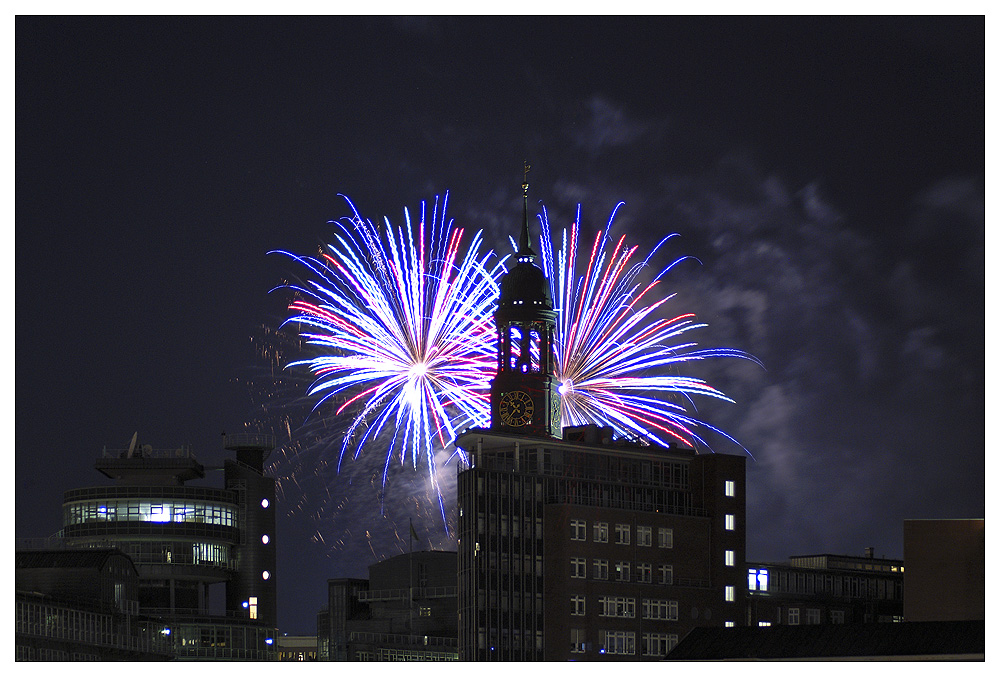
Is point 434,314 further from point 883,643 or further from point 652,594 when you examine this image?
point 883,643

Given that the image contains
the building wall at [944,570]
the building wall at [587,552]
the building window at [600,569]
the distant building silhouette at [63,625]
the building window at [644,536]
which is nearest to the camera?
the building wall at [944,570]

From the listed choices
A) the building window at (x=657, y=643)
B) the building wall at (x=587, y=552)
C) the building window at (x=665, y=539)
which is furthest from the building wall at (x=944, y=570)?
the building window at (x=665, y=539)

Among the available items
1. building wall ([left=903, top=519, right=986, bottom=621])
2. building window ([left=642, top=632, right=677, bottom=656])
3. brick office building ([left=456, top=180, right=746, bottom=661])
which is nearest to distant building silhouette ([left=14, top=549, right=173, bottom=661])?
brick office building ([left=456, top=180, right=746, bottom=661])

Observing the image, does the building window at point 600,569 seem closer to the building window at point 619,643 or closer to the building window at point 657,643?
the building window at point 619,643
